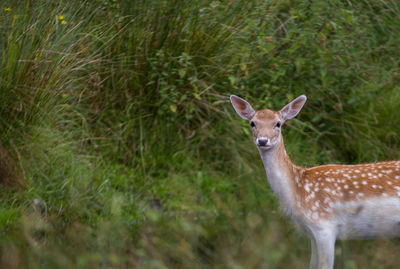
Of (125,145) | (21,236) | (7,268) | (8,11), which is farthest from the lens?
(125,145)

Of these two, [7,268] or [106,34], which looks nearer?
[7,268]

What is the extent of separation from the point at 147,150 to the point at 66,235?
1.89 metres

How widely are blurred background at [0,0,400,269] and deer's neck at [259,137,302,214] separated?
0.47 metres

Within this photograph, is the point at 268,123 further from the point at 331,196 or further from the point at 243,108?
the point at 331,196

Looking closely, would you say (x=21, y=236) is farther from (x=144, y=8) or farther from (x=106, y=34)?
(x=144, y=8)

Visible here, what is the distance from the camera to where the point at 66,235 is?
171 inches

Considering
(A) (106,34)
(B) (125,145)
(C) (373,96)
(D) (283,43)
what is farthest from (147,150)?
(C) (373,96)

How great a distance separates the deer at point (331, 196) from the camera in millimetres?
4445

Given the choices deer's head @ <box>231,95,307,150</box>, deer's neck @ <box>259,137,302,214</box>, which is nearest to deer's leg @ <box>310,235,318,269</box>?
deer's neck @ <box>259,137,302,214</box>

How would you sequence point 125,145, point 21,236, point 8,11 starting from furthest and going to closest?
1. point 125,145
2. point 8,11
3. point 21,236

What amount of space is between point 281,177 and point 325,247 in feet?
1.98

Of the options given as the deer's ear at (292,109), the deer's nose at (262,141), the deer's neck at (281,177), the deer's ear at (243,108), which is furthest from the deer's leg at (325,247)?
the deer's ear at (243,108)

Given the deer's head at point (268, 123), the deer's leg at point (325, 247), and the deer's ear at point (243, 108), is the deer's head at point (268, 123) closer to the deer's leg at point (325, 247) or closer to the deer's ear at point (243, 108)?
the deer's ear at point (243, 108)

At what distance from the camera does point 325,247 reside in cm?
432
